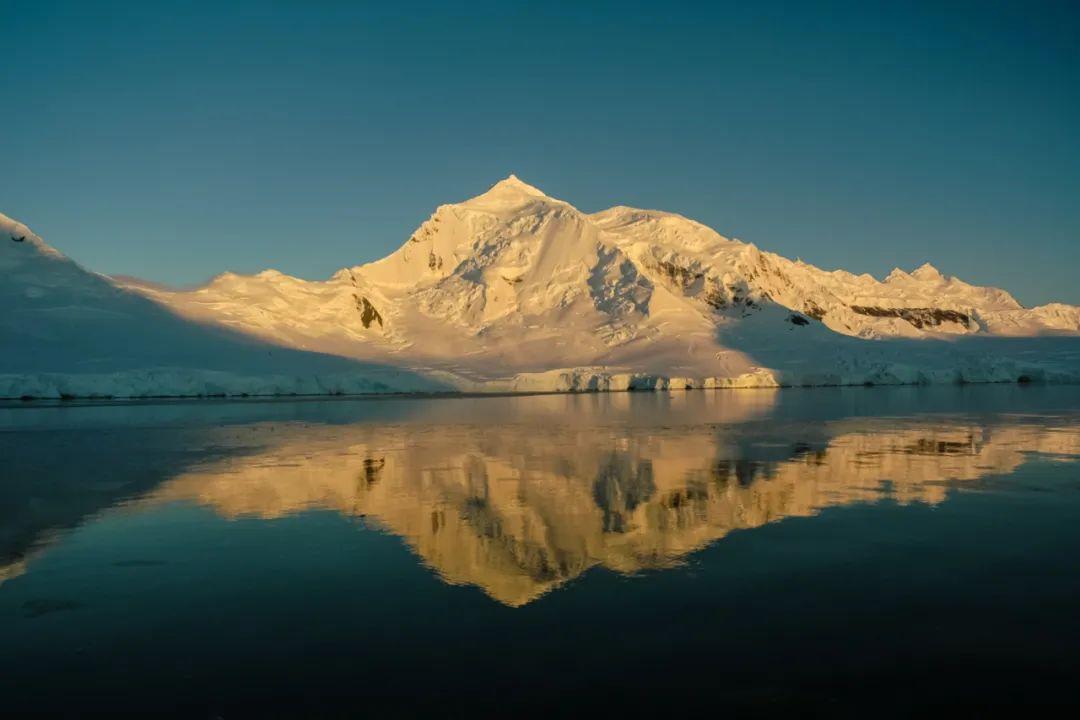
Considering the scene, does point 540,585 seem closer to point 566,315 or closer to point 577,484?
point 577,484

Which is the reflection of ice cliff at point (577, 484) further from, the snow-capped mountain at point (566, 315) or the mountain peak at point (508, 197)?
the mountain peak at point (508, 197)

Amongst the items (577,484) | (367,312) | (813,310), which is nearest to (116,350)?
(367,312)

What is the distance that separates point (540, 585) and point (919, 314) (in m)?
181

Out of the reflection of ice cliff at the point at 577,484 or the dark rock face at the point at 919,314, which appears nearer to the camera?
the reflection of ice cliff at the point at 577,484

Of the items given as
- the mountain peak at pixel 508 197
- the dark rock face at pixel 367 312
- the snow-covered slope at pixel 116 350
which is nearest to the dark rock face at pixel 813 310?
the mountain peak at pixel 508 197

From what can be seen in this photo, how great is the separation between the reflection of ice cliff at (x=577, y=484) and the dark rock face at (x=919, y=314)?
5914 inches

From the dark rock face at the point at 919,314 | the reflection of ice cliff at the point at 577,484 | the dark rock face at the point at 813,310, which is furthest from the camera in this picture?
the dark rock face at the point at 919,314

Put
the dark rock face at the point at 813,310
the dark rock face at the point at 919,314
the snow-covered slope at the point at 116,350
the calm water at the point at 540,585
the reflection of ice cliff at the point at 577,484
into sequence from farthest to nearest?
the dark rock face at the point at 919,314, the dark rock face at the point at 813,310, the snow-covered slope at the point at 116,350, the reflection of ice cliff at the point at 577,484, the calm water at the point at 540,585

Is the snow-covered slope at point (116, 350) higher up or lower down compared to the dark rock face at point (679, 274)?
lower down

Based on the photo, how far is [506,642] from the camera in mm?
7469

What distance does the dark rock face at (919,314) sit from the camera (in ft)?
544

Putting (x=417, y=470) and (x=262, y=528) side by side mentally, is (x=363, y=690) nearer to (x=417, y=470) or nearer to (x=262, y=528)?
(x=262, y=528)

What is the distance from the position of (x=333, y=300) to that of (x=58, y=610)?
9124cm

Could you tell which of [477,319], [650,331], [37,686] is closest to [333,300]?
[477,319]
